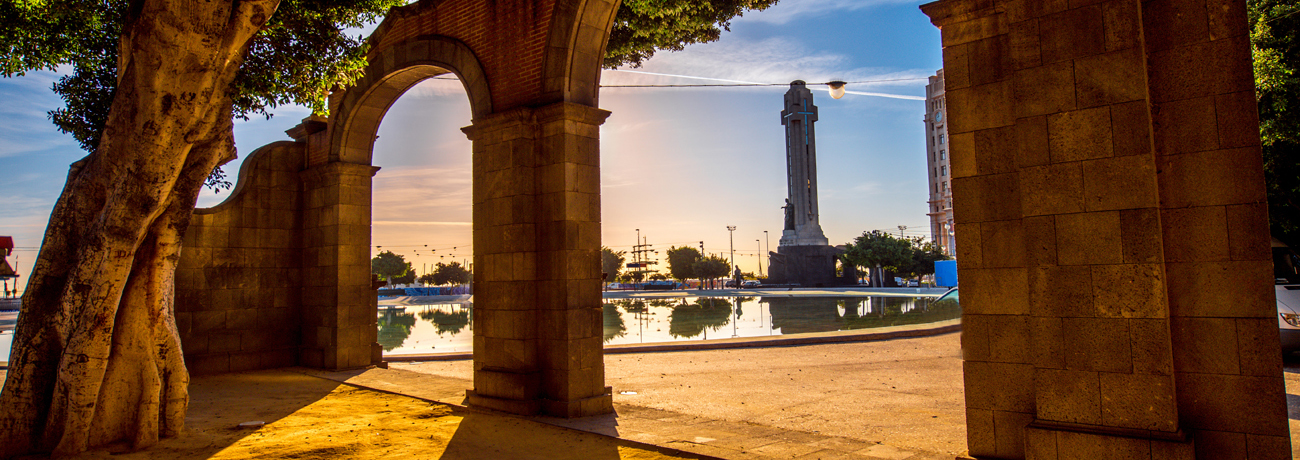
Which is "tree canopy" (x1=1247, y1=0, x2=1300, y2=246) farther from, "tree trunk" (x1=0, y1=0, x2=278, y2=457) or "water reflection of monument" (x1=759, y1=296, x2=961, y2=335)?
"tree trunk" (x1=0, y1=0, x2=278, y2=457)

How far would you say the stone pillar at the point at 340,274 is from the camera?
35.1ft

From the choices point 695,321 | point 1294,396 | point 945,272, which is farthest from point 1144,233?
point 695,321

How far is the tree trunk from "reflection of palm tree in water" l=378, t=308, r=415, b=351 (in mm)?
9492

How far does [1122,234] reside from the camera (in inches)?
150

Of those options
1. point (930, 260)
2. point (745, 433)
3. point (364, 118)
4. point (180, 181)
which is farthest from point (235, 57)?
point (930, 260)

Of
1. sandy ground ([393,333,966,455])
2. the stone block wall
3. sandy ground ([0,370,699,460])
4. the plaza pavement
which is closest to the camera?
sandy ground ([0,370,699,460])

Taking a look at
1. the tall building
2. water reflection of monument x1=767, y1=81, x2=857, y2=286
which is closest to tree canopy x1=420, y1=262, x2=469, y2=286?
water reflection of monument x1=767, y1=81, x2=857, y2=286

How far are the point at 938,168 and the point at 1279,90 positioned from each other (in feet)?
221

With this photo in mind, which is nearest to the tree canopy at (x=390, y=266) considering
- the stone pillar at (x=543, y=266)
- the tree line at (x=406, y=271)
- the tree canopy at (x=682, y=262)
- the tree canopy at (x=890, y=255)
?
the tree line at (x=406, y=271)

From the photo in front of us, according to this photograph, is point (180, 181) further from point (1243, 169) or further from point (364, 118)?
point (1243, 169)

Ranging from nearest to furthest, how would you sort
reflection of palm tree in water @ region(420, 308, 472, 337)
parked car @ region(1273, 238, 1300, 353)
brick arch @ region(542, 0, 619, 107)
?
1. brick arch @ region(542, 0, 619, 107)
2. parked car @ region(1273, 238, 1300, 353)
3. reflection of palm tree in water @ region(420, 308, 472, 337)

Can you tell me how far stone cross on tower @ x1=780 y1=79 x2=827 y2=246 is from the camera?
53781 millimetres

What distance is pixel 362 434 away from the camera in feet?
20.3

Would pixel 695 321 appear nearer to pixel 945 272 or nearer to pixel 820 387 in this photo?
pixel 945 272
